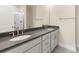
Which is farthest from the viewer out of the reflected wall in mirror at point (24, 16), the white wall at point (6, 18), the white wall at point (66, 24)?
the white wall at point (66, 24)

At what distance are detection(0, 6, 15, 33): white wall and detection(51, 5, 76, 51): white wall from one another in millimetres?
698

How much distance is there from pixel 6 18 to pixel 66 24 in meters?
0.98

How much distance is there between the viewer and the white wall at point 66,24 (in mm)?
1591

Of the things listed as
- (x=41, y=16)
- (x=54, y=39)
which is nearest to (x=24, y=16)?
Result: (x=41, y=16)

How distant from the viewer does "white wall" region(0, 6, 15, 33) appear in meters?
1.36

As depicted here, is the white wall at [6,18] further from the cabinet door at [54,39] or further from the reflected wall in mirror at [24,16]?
the cabinet door at [54,39]

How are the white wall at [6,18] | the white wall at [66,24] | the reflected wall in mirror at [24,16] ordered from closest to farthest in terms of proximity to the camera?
the white wall at [6,18] < the reflected wall in mirror at [24,16] < the white wall at [66,24]

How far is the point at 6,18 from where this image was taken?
144 cm

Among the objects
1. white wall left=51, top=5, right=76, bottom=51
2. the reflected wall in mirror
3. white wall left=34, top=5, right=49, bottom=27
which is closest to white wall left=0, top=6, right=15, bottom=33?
the reflected wall in mirror

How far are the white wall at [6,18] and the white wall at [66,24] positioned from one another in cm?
70

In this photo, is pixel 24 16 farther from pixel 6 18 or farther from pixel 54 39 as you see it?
pixel 54 39

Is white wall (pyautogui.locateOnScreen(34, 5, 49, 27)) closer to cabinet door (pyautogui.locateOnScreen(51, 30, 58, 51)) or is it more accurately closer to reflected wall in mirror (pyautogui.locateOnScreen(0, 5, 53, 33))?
reflected wall in mirror (pyautogui.locateOnScreen(0, 5, 53, 33))

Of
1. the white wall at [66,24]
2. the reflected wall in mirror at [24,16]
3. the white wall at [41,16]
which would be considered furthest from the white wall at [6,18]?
the white wall at [66,24]
